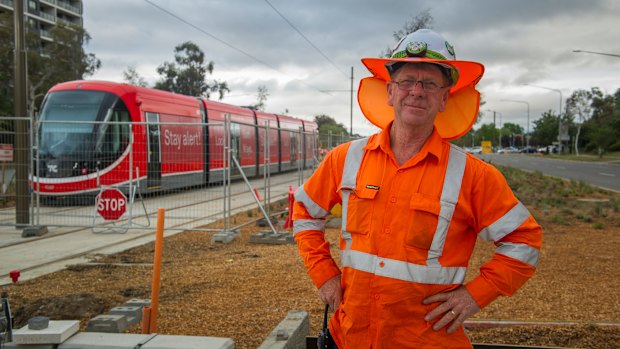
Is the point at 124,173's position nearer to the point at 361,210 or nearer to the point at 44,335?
the point at 44,335

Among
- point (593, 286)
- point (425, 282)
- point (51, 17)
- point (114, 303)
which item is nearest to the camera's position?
point (425, 282)

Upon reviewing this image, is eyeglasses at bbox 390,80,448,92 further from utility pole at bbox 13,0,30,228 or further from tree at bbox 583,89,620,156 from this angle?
tree at bbox 583,89,620,156

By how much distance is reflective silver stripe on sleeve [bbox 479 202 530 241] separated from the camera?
2459 millimetres

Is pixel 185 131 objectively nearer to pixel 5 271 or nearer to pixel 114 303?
pixel 5 271

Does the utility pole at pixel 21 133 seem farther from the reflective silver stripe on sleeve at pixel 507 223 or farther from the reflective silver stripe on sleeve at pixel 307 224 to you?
the reflective silver stripe on sleeve at pixel 507 223

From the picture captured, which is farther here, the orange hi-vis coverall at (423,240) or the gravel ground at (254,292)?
the gravel ground at (254,292)

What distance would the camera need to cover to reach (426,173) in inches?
99.8

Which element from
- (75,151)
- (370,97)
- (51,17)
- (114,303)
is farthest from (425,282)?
(51,17)

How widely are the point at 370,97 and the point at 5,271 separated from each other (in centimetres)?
683

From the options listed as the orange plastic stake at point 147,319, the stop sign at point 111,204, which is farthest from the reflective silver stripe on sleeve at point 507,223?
the stop sign at point 111,204

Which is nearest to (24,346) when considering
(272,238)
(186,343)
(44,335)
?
(44,335)

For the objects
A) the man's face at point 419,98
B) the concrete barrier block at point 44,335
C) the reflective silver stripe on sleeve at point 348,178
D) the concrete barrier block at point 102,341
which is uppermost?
the man's face at point 419,98

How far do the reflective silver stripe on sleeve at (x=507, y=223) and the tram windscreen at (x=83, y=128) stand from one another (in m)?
12.6

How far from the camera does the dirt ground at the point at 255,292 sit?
4.93m
